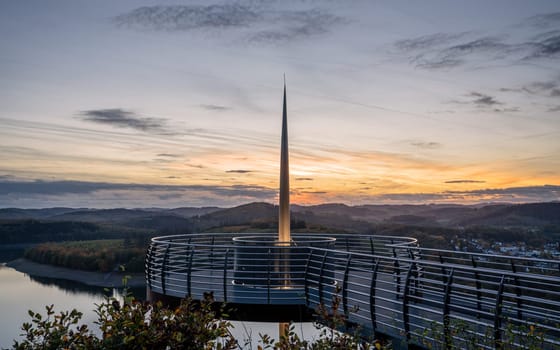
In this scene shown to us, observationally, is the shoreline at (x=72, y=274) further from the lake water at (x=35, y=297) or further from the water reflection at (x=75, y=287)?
the lake water at (x=35, y=297)

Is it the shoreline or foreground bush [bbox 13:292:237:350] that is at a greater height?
foreground bush [bbox 13:292:237:350]

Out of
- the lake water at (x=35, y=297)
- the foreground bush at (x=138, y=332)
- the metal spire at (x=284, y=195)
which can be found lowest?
the lake water at (x=35, y=297)

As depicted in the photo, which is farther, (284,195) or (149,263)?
(284,195)

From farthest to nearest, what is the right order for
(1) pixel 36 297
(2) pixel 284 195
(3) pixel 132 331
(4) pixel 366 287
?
1. (1) pixel 36 297
2. (2) pixel 284 195
3. (4) pixel 366 287
4. (3) pixel 132 331

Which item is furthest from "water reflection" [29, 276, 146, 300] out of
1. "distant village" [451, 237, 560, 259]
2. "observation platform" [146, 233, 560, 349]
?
"observation platform" [146, 233, 560, 349]

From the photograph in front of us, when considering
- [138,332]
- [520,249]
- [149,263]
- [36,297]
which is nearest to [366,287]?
[149,263]

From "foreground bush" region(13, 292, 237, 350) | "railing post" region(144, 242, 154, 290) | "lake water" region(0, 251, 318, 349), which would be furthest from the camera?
"lake water" region(0, 251, 318, 349)

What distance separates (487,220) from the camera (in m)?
57.8

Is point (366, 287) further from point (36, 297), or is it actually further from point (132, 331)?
point (36, 297)

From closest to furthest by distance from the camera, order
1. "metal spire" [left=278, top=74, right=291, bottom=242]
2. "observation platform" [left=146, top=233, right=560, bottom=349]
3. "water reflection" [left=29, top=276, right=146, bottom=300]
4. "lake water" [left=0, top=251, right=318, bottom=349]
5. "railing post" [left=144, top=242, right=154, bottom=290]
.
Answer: "observation platform" [left=146, top=233, right=560, bottom=349] → "railing post" [left=144, top=242, right=154, bottom=290] → "metal spire" [left=278, top=74, right=291, bottom=242] → "lake water" [left=0, top=251, right=318, bottom=349] → "water reflection" [left=29, top=276, right=146, bottom=300]

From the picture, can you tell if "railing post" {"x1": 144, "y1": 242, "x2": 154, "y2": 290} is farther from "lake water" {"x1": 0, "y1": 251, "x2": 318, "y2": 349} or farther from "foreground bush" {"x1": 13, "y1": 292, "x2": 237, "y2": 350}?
"lake water" {"x1": 0, "y1": 251, "x2": 318, "y2": 349}

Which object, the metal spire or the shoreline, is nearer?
the metal spire

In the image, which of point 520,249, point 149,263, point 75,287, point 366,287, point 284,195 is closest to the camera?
point 366,287

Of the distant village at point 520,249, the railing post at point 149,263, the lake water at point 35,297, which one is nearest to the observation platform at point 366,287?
the railing post at point 149,263
